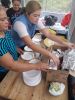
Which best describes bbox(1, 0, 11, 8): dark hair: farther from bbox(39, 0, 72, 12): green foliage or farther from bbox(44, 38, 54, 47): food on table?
bbox(44, 38, 54, 47): food on table

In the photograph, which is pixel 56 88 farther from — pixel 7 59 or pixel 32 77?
pixel 7 59

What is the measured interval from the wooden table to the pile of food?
0.03 metres

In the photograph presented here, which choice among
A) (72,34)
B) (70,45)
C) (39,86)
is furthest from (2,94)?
(72,34)

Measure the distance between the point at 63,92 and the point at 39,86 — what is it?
0.20 meters

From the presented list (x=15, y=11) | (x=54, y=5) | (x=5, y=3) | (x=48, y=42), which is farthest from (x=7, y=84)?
(x=54, y=5)

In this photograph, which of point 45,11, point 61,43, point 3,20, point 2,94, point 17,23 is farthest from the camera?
point 45,11

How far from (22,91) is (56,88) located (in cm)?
27

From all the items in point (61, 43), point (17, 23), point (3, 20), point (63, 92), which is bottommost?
point (63, 92)

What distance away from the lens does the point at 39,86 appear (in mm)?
1392

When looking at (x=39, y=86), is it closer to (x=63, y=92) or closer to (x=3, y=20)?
(x=63, y=92)

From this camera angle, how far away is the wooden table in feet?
4.23

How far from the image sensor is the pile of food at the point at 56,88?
1284 mm

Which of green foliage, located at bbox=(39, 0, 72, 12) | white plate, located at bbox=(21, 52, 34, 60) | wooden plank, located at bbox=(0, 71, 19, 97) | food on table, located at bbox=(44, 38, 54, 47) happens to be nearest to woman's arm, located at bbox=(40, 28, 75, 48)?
food on table, located at bbox=(44, 38, 54, 47)

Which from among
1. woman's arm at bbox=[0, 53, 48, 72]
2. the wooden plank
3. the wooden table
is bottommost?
the wooden table
